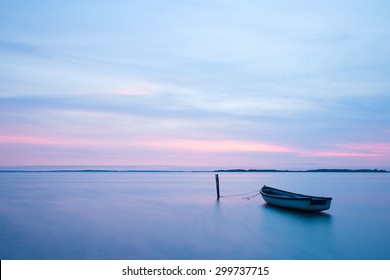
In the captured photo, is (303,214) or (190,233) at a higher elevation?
(190,233)

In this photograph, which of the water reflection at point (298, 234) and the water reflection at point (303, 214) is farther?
the water reflection at point (303, 214)

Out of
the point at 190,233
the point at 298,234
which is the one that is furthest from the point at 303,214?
the point at 190,233

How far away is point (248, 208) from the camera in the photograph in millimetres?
24250

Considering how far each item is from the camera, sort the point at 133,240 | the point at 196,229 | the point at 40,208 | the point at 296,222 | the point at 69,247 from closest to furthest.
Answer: the point at 69,247 → the point at 133,240 → the point at 196,229 → the point at 296,222 → the point at 40,208

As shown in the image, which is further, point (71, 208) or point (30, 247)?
point (71, 208)

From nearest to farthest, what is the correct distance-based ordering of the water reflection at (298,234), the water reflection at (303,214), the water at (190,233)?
the water at (190,233) → the water reflection at (298,234) → the water reflection at (303,214)

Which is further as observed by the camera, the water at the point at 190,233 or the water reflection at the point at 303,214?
the water reflection at the point at 303,214

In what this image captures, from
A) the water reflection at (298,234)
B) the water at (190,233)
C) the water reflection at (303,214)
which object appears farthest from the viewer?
the water reflection at (303,214)

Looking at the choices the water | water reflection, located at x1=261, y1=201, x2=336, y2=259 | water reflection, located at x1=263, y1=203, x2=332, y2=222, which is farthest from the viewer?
water reflection, located at x1=263, y1=203, x2=332, y2=222

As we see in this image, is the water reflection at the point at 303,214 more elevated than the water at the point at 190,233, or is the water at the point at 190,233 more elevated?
the water at the point at 190,233

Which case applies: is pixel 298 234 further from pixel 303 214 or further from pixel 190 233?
pixel 303 214
